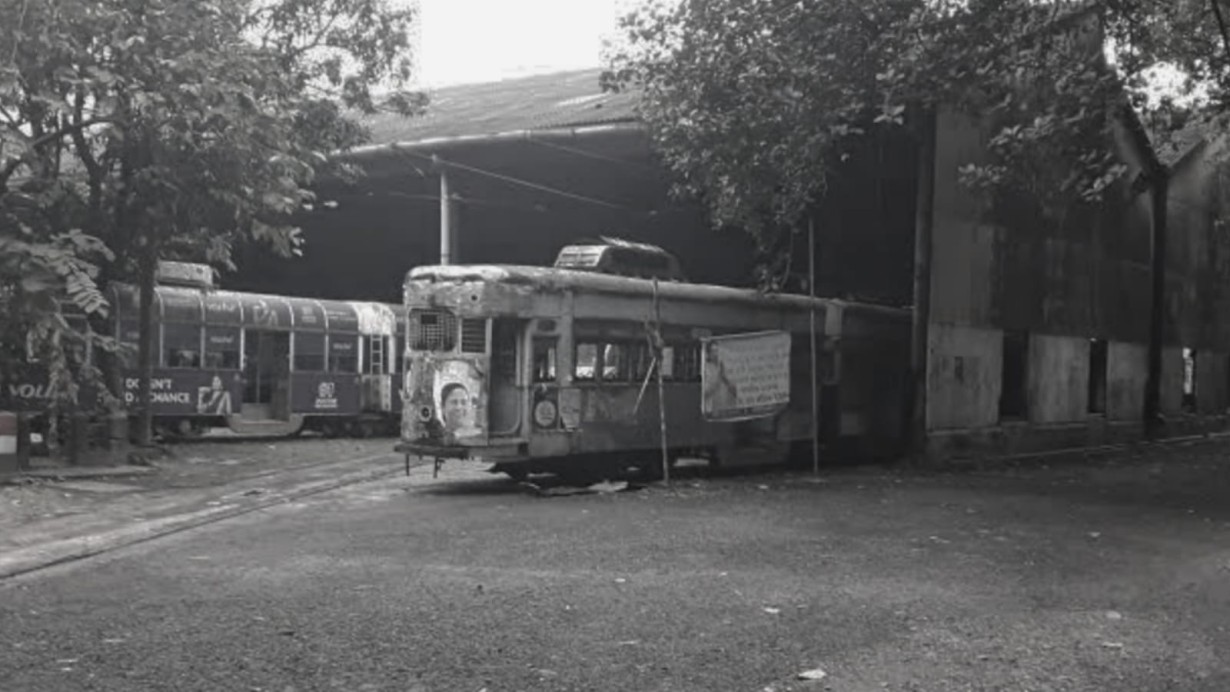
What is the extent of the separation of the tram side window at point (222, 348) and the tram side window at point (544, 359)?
10244 millimetres

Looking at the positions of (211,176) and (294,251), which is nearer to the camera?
(211,176)

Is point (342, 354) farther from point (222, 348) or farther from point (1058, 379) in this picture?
point (1058, 379)

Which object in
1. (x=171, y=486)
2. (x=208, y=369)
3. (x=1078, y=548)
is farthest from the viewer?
(x=208, y=369)

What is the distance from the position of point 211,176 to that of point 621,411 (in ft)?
21.4

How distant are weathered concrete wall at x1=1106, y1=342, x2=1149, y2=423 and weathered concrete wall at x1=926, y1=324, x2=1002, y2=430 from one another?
5.90 meters

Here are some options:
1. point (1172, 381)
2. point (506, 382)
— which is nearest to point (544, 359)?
point (506, 382)

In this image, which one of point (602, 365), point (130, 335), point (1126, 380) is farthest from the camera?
point (1126, 380)

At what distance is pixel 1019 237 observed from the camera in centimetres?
2355

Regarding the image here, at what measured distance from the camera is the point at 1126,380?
92.6 ft

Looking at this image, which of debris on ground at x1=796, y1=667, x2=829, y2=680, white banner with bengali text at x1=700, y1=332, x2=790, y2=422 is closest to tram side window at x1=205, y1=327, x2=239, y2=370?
white banner with bengali text at x1=700, y1=332, x2=790, y2=422

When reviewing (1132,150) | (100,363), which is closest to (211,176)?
(100,363)

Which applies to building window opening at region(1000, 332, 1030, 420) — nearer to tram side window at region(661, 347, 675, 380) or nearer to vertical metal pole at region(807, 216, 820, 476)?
vertical metal pole at region(807, 216, 820, 476)

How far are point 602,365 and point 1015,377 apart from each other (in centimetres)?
1199

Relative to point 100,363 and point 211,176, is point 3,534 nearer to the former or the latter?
point 211,176
